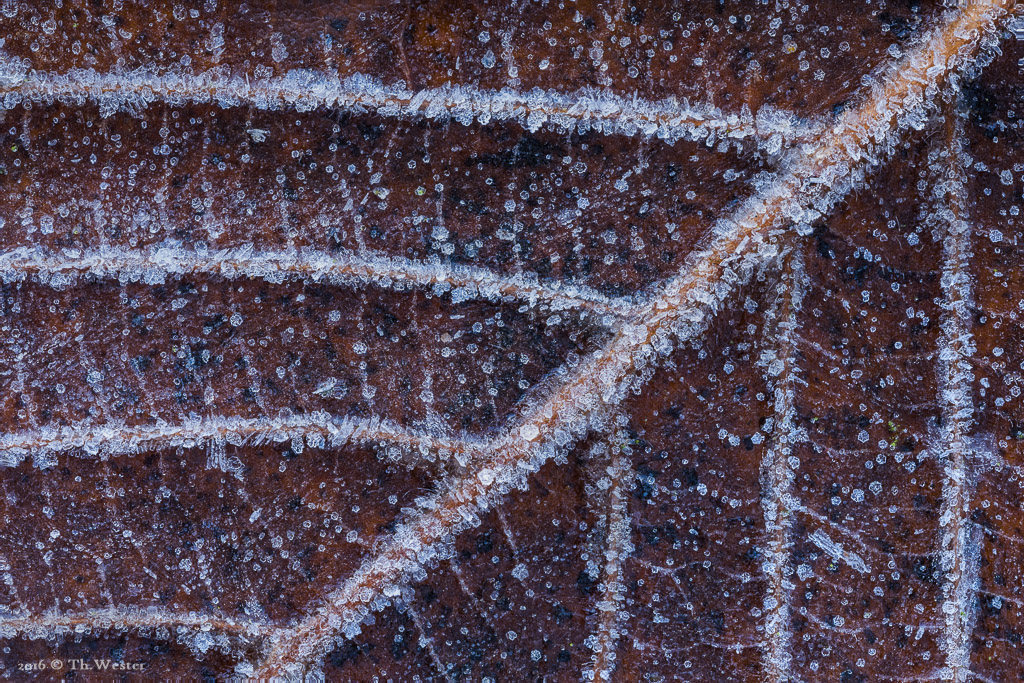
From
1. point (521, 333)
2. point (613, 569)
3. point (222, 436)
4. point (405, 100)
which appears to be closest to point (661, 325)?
point (521, 333)

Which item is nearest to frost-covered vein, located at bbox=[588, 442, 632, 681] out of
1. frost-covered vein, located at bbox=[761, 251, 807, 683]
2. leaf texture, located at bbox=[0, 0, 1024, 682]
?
leaf texture, located at bbox=[0, 0, 1024, 682]

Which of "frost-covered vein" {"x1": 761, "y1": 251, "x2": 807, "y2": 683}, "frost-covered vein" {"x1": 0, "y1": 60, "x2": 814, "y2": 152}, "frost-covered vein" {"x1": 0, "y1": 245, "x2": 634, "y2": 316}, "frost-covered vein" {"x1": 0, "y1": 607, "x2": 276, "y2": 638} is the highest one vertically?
"frost-covered vein" {"x1": 0, "y1": 60, "x2": 814, "y2": 152}

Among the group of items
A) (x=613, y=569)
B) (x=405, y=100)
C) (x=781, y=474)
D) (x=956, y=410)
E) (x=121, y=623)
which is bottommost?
(x=121, y=623)

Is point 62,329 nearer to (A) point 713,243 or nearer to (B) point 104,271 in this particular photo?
(B) point 104,271

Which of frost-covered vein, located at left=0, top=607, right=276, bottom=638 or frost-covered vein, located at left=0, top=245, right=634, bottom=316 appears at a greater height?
frost-covered vein, located at left=0, top=245, right=634, bottom=316

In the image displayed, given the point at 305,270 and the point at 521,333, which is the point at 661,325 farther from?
the point at 305,270

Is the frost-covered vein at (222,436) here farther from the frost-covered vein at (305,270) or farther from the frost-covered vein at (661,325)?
A: the frost-covered vein at (305,270)

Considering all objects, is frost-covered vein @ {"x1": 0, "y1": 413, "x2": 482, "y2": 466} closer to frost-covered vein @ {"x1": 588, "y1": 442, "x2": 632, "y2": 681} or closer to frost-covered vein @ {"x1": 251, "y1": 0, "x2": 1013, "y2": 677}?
frost-covered vein @ {"x1": 251, "y1": 0, "x2": 1013, "y2": 677}

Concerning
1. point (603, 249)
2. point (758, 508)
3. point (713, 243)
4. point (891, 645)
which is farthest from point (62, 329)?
point (891, 645)
